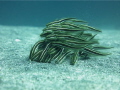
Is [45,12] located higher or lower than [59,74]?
higher

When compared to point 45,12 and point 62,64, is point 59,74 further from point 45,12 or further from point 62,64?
point 45,12

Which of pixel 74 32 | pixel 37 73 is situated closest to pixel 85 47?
pixel 74 32

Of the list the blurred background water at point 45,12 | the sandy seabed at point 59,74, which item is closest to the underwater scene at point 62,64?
the sandy seabed at point 59,74

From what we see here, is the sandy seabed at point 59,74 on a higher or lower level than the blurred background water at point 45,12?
lower

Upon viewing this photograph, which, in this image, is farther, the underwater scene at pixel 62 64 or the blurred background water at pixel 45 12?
the blurred background water at pixel 45 12

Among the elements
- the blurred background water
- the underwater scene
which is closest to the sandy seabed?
the underwater scene

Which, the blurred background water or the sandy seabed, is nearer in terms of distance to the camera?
the sandy seabed

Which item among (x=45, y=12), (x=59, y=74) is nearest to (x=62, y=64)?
(x=59, y=74)

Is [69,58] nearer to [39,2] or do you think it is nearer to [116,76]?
[116,76]

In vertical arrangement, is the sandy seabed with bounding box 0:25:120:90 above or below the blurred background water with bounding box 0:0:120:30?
below

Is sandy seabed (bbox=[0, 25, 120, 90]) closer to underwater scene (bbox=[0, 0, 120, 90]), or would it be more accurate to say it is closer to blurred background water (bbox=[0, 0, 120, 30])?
underwater scene (bbox=[0, 0, 120, 90])

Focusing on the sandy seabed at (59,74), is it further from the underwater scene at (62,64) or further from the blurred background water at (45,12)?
the blurred background water at (45,12)

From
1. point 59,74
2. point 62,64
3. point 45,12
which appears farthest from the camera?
point 45,12
